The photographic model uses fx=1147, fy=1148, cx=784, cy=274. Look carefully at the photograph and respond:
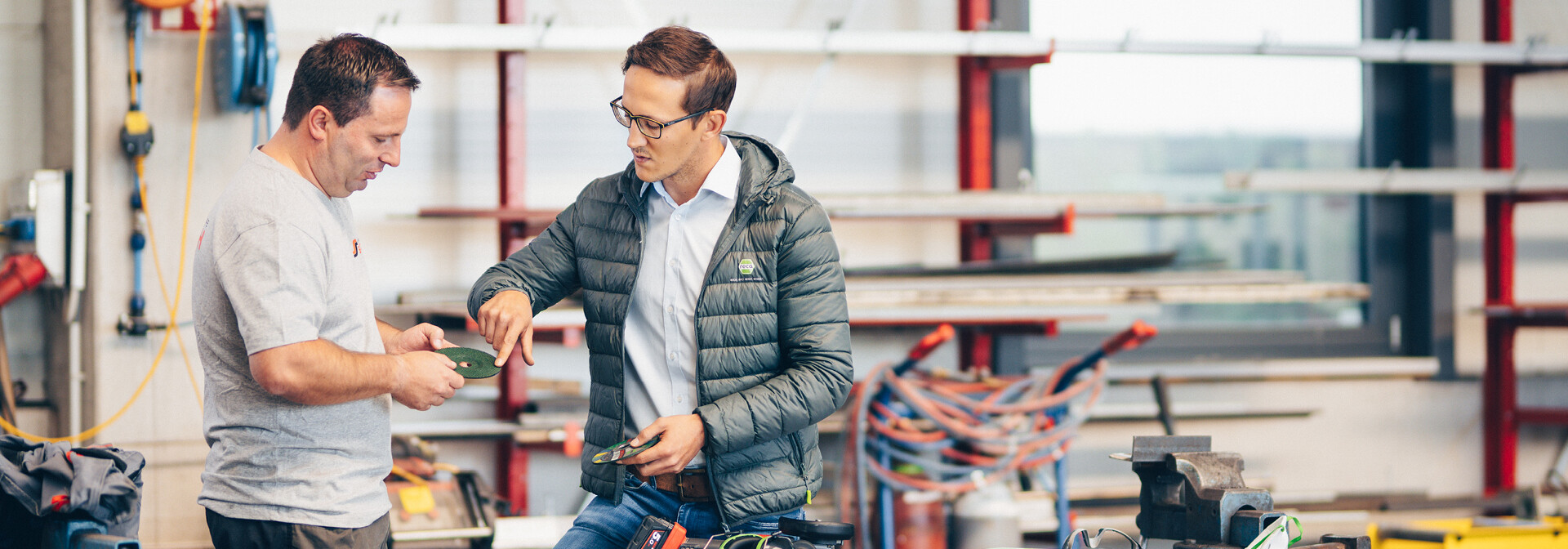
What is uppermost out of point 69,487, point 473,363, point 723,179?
point 723,179

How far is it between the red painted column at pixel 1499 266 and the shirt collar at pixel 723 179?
3.56m

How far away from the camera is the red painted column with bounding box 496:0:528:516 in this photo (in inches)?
143

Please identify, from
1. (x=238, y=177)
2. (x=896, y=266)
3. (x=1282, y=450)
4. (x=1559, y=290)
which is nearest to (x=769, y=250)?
(x=238, y=177)

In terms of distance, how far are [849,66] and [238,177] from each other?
2.84m

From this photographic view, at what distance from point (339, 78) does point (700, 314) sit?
0.60 metres

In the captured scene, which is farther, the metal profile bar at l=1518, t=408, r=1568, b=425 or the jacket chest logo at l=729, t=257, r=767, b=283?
the metal profile bar at l=1518, t=408, r=1568, b=425

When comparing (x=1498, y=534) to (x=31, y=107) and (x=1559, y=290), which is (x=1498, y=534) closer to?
(x=1559, y=290)

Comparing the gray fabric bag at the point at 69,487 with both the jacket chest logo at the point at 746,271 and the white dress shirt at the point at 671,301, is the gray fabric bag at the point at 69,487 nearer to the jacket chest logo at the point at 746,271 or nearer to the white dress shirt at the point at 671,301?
the white dress shirt at the point at 671,301

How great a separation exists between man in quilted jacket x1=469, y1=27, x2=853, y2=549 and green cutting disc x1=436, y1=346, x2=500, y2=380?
0.03 meters

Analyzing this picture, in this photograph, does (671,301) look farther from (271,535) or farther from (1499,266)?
(1499,266)

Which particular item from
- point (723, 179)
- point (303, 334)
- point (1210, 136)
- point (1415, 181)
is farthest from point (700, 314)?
point (1210, 136)

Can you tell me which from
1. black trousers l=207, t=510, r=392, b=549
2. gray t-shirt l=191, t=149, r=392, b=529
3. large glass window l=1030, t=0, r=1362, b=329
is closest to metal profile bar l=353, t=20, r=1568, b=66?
large glass window l=1030, t=0, r=1362, b=329

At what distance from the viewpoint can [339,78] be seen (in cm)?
154

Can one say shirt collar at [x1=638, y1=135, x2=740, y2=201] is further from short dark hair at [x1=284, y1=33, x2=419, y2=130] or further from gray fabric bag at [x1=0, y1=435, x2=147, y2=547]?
gray fabric bag at [x1=0, y1=435, x2=147, y2=547]
